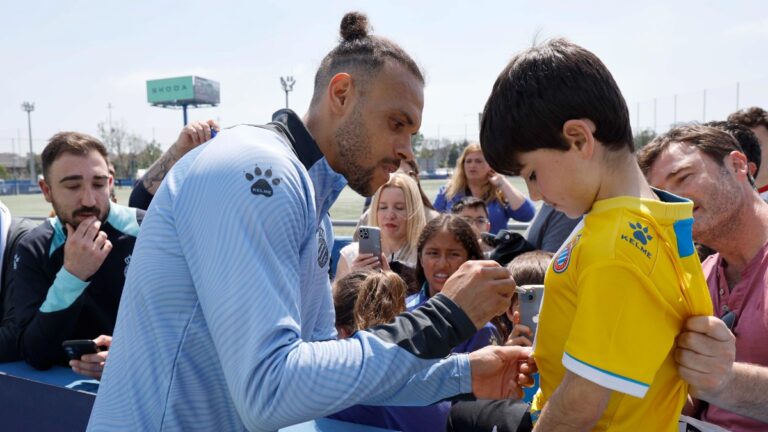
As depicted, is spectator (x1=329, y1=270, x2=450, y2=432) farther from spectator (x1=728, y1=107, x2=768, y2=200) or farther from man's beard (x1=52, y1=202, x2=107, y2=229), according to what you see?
spectator (x1=728, y1=107, x2=768, y2=200)

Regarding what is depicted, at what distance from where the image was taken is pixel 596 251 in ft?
4.57

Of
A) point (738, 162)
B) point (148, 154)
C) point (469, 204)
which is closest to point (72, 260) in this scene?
point (738, 162)

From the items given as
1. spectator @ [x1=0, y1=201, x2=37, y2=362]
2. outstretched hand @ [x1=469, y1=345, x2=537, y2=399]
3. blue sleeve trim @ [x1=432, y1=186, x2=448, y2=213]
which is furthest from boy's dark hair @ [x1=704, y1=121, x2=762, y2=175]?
spectator @ [x1=0, y1=201, x2=37, y2=362]

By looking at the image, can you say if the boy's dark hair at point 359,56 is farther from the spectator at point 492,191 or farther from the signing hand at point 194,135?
the spectator at point 492,191

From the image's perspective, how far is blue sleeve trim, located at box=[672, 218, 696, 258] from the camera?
148cm

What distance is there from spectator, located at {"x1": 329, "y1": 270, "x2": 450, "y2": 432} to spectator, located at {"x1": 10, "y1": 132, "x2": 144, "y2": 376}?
3.71 feet

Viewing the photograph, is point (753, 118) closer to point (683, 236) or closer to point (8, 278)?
point (683, 236)

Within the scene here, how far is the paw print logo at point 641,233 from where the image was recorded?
1.38 m

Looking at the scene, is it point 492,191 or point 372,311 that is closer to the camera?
point 372,311

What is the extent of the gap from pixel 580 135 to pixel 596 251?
1.00 feet

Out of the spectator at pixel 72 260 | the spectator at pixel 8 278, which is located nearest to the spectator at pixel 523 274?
the spectator at pixel 72 260

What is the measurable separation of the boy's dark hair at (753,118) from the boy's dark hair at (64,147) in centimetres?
521

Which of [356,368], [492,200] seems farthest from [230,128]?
[492,200]

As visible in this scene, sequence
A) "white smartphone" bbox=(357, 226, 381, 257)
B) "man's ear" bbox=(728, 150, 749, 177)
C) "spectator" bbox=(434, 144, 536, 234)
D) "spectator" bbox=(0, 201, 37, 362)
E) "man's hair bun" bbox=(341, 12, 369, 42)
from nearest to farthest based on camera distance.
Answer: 1. "man's hair bun" bbox=(341, 12, 369, 42)
2. "man's ear" bbox=(728, 150, 749, 177)
3. "spectator" bbox=(0, 201, 37, 362)
4. "white smartphone" bbox=(357, 226, 381, 257)
5. "spectator" bbox=(434, 144, 536, 234)
